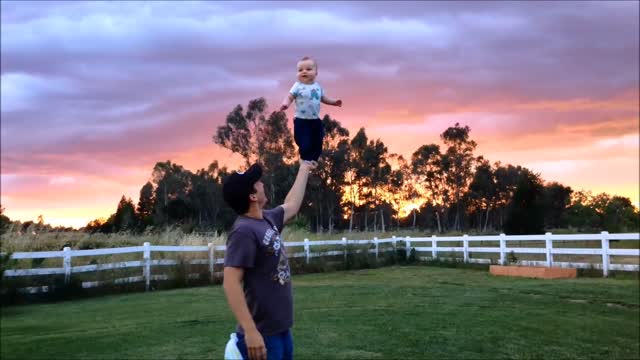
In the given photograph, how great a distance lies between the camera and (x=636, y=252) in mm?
15398

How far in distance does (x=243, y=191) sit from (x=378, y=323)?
21.4ft

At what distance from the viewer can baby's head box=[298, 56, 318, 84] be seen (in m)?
2.59

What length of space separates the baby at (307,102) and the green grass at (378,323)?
4987 millimetres

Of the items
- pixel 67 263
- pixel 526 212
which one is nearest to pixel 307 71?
pixel 67 263

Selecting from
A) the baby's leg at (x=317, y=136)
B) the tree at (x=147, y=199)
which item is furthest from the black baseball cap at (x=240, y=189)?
the tree at (x=147, y=199)

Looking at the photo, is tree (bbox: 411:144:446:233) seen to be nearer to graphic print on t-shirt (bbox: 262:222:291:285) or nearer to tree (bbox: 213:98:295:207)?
tree (bbox: 213:98:295:207)

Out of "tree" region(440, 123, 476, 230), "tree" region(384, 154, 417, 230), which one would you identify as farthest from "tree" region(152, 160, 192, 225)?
"tree" region(440, 123, 476, 230)

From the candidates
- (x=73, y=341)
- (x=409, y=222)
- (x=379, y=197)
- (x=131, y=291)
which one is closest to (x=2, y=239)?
(x=131, y=291)

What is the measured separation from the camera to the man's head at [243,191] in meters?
3.11

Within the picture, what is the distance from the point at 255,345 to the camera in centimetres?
291

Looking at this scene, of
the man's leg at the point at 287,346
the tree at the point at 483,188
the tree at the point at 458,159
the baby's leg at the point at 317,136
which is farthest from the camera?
Result: the tree at the point at 483,188

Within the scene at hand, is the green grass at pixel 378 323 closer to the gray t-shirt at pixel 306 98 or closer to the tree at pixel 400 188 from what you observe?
the gray t-shirt at pixel 306 98

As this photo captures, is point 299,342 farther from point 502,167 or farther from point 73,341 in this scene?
point 502,167

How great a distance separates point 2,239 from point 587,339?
14626 mm
